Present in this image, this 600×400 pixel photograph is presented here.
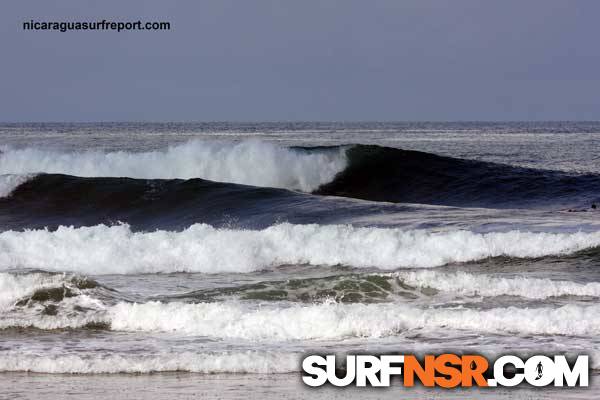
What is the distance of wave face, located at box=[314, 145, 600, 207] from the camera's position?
2594 centimetres

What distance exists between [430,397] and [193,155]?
2405 cm

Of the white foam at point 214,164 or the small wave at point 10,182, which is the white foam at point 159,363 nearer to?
the small wave at point 10,182

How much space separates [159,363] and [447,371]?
2576 millimetres

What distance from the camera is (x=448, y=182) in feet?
92.8

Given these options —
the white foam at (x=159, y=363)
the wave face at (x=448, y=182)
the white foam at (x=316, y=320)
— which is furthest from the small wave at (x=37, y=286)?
the wave face at (x=448, y=182)

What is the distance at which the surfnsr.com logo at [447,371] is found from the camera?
26.1 feet

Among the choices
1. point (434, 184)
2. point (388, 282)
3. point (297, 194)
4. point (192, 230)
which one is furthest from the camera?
point (434, 184)

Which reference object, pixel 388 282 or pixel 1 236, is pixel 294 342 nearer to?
pixel 388 282

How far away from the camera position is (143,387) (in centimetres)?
789

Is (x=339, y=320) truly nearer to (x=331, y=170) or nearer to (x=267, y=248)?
(x=267, y=248)

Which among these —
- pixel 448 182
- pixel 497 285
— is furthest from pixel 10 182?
pixel 497 285

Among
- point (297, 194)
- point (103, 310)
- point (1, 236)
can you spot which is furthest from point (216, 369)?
point (297, 194)

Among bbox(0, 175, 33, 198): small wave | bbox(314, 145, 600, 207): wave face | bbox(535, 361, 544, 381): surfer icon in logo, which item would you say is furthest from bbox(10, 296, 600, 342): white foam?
bbox(0, 175, 33, 198): small wave

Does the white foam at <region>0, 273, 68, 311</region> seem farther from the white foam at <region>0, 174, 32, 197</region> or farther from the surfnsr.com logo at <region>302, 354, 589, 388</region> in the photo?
the white foam at <region>0, 174, 32, 197</region>
